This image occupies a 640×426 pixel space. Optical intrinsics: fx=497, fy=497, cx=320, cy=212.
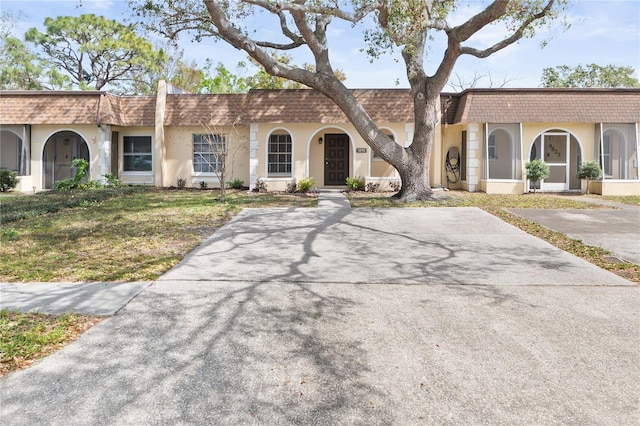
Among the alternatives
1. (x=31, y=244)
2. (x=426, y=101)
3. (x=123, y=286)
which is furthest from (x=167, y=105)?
(x=123, y=286)

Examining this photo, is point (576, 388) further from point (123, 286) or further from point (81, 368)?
point (123, 286)

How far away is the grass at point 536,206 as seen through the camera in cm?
735

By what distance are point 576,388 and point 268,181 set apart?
1589 centimetres

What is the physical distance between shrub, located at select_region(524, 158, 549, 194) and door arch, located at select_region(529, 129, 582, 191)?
1074 mm

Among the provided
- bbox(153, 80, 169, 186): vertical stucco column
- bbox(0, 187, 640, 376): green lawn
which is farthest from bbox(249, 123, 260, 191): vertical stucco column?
bbox(153, 80, 169, 186): vertical stucco column

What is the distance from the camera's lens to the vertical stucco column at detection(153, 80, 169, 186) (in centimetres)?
1978

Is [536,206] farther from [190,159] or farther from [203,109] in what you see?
[190,159]

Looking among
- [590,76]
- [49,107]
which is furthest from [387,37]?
[590,76]

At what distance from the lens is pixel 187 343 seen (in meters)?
4.23

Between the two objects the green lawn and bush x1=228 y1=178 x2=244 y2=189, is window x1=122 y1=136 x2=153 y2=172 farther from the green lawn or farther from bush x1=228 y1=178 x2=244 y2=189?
the green lawn

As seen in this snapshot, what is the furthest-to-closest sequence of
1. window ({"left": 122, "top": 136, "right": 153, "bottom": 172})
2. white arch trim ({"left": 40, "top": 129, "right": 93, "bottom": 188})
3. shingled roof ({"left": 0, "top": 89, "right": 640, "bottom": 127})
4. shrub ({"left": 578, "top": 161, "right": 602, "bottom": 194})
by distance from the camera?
window ({"left": 122, "top": 136, "right": 153, "bottom": 172}), white arch trim ({"left": 40, "top": 129, "right": 93, "bottom": 188}), shingled roof ({"left": 0, "top": 89, "right": 640, "bottom": 127}), shrub ({"left": 578, "top": 161, "right": 602, "bottom": 194})

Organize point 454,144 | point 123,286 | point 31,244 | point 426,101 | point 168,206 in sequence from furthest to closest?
point 454,144
point 426,101
point 168,206
point 31,244
point 123,286

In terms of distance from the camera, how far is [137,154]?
21031mm

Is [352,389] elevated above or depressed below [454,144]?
below
